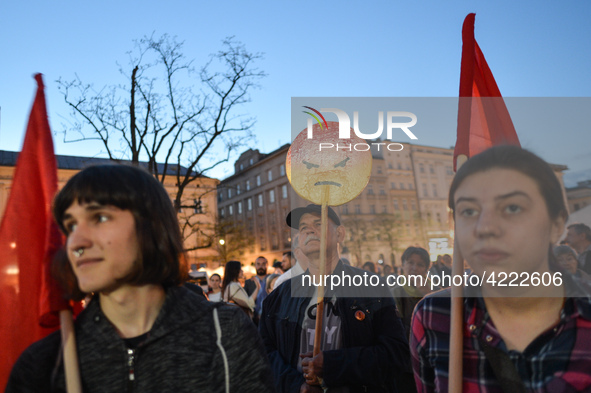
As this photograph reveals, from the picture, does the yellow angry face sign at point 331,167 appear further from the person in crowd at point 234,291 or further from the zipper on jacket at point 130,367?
the person in crowd at point 234,291

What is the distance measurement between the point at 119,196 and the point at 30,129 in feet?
1.86

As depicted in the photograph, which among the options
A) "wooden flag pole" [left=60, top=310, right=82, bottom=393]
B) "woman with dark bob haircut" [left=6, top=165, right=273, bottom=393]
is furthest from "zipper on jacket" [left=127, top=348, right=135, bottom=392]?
"wooden flag pole" [left=60, top=310, right=82, bottom=393]

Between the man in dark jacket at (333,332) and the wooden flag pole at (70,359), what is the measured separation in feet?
4.38

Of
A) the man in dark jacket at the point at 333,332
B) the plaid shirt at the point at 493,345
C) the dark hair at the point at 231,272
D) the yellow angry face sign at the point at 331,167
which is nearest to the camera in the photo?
the plaid shirt at the point at 493,345

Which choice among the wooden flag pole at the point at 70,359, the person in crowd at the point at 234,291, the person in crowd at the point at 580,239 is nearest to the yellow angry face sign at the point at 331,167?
the wooden flag pole at the point at 70,359

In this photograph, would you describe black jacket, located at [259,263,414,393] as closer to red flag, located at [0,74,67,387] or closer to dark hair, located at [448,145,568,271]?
dark hair, located at [448,145,568,271]

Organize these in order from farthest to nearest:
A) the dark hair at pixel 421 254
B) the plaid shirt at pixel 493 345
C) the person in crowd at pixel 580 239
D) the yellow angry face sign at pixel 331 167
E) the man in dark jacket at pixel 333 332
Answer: the dark hair at pixel 421 254 < the person in crowd at pixel 580 239 < the yellow angry face sign at pixel 331 167 < the man in dark jacket at pixel 333 332 < the plaid shirt at pixel 493 345

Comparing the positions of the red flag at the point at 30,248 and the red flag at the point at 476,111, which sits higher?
the red flag at the point at 476,111

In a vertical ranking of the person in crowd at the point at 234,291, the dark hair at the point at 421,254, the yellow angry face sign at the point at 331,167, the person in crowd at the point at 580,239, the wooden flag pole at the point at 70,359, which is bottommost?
the person in crowd at the point at 234,291

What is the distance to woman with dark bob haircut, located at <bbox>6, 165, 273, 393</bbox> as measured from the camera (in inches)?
58.2

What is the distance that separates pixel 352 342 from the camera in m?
2.73

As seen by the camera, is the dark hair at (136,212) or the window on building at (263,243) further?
the window on building at (263,243)

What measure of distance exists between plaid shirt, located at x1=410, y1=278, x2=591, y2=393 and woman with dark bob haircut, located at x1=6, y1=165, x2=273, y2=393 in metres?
0.69

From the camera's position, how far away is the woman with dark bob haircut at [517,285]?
1439mm
